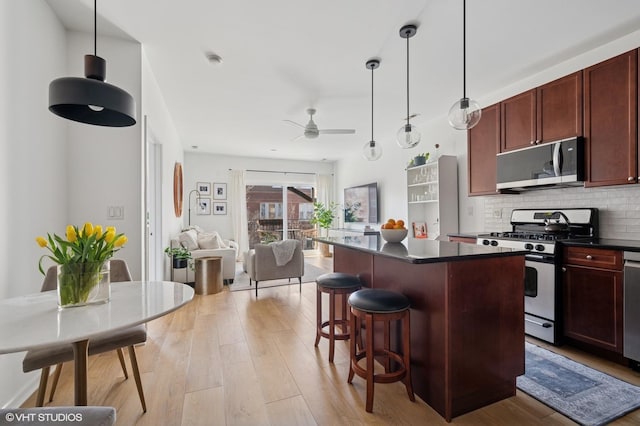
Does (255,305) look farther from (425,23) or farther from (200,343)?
(425,23)

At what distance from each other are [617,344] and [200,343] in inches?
129

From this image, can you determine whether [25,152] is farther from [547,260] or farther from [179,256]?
[547,260]

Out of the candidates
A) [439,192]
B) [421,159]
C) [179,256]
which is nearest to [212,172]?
[179,256]

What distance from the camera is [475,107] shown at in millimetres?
2104

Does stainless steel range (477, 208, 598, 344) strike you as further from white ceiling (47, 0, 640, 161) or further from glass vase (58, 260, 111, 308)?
glass vase (58, 260, 111, 308)

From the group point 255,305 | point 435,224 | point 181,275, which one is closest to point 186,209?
point 181,275

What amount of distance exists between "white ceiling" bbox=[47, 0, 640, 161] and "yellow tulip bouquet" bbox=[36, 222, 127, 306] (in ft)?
5.98

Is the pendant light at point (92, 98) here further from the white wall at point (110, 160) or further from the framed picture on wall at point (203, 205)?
the framed picture on wall at point (203, 205)

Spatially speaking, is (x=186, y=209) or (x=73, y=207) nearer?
(x=73, y=207)

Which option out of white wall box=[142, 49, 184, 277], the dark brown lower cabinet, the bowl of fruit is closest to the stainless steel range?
the dark brown lower cabinet

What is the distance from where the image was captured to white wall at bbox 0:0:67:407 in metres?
1.67

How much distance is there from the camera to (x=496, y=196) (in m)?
3.66

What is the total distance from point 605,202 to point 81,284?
155 inches

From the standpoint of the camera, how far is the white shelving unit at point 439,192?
4156 millimetres
